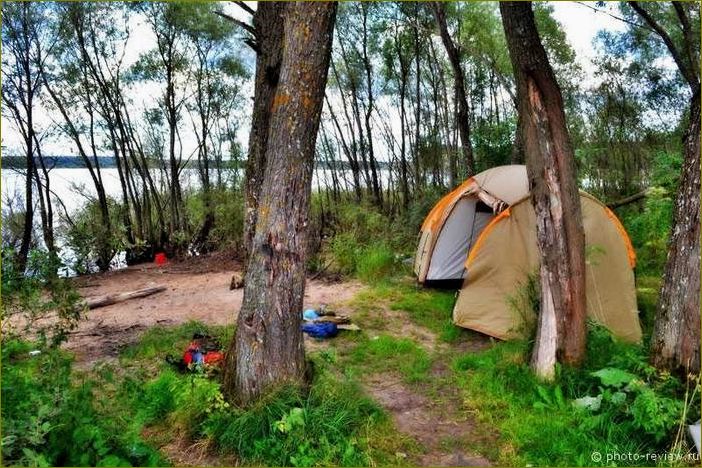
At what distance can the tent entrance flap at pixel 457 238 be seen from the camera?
6527mm

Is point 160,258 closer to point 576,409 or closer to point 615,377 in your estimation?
point 576,409

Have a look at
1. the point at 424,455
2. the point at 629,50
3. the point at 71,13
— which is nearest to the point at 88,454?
the point at 424,455

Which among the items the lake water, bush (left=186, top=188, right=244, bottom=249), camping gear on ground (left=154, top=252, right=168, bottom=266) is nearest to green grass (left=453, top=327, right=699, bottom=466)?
bush (left=186, top=188, right=244, bottom=249)

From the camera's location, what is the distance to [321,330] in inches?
197

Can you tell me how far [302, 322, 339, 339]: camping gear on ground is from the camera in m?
5.01

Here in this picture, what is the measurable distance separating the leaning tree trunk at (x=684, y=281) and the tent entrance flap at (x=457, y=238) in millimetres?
3412

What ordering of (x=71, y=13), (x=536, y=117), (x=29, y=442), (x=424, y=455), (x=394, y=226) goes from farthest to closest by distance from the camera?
(x=71, y=13), (x=394, y=226), (x=536, y=117), (x=424, y=455), (x=29, y=442)

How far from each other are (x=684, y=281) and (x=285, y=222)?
8.28 ft

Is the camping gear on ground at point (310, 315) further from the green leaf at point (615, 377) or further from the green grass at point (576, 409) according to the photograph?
the green leaf at point (615, 377)

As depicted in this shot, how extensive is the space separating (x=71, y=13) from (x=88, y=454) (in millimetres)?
11582

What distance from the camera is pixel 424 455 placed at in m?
2.88

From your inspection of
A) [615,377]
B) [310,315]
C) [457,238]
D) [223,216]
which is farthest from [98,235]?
[615,377]

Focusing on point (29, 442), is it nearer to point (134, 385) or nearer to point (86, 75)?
point (134, 385)

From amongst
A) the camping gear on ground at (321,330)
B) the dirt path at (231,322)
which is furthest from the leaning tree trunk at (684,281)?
the camping gear on ground at (321,330)
